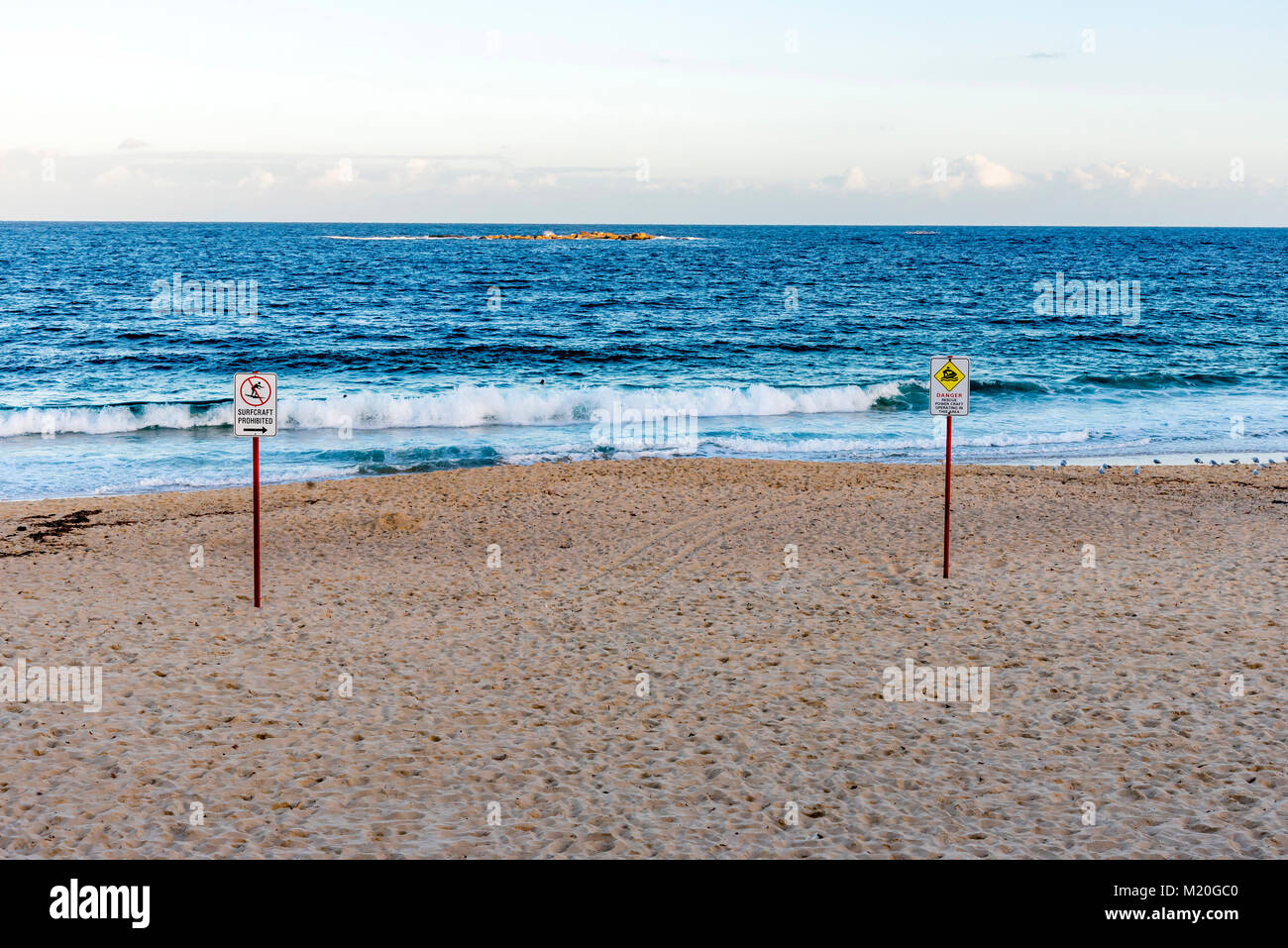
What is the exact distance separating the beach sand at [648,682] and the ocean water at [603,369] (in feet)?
20.7

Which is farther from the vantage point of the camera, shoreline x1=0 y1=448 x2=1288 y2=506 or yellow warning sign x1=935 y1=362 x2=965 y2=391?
shoreline x1=0 y1=448 x2=1288 y2=506

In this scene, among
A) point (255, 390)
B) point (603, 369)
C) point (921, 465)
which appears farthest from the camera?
point (603, 369)

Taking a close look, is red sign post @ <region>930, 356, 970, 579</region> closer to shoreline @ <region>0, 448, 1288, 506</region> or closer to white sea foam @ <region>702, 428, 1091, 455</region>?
shoreline @ <region>0, 448, 1288, 506</region>

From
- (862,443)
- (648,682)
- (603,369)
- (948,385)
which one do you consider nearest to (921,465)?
(862,443)

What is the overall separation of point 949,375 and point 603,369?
22.3m

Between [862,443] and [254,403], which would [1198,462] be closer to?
[862,443]

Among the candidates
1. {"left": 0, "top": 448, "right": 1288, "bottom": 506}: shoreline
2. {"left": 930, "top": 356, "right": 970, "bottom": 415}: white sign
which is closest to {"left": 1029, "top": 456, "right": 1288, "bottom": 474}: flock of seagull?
{"left": 0, "top": 448, "right": 1288, "bottom": 506}: shoreline

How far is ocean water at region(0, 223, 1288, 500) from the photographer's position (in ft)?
68.7

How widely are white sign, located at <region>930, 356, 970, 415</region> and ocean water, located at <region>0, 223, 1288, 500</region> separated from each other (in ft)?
31.5

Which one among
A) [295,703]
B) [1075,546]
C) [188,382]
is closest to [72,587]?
[295,703]

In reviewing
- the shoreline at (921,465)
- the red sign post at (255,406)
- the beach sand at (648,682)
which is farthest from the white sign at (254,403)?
the shoreline at (921,465)

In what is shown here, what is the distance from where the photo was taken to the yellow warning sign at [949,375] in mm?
10617

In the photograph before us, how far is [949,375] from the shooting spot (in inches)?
420

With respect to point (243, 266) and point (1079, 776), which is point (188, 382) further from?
point (243, 266)
